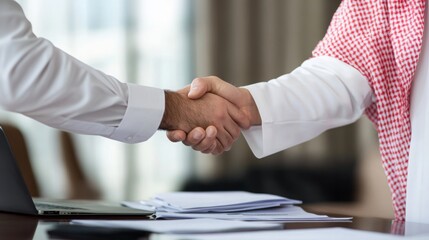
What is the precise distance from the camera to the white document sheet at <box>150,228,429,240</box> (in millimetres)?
1027

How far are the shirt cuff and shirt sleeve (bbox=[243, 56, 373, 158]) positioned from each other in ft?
0.90

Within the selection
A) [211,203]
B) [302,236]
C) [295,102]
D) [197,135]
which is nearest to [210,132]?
[197,135]

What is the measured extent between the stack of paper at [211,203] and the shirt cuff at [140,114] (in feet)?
0.52

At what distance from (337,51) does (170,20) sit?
366cm

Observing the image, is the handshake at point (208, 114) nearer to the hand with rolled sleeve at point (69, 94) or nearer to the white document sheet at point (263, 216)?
the hand with rolled sleeve at point (69, 94)

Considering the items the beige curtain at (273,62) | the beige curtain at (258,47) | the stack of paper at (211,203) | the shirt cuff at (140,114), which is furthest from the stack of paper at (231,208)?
the beige curtain at (258,47)

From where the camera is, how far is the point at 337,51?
6.72 ft

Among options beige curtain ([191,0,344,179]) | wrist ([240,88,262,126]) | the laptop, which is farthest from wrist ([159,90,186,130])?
beige curtain ([191,0,344,179])

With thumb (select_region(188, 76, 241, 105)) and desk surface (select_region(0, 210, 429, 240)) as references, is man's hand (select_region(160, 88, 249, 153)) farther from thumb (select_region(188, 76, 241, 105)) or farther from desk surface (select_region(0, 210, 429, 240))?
desk surface (select_region(0, 210, 429, 240))

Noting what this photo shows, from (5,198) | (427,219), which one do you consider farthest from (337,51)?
(5,198)

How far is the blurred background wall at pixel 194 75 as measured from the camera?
17.5 feet

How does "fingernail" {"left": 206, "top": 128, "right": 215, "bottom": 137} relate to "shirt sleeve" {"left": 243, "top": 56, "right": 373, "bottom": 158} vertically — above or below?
below

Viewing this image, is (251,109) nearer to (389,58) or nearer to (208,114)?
(208,114)

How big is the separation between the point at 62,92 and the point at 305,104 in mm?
625
